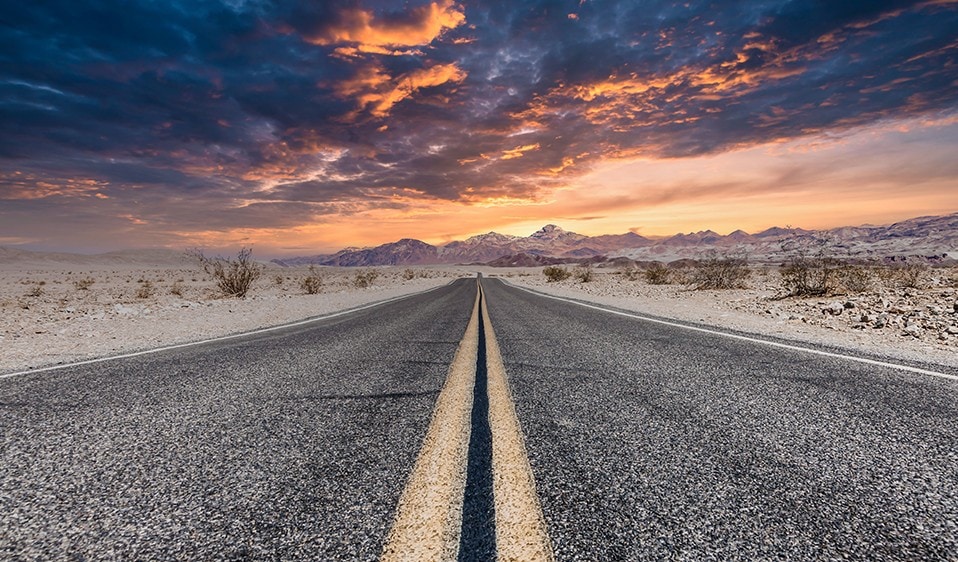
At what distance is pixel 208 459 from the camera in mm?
1941

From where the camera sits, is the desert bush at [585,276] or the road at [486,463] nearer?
the road at [486,463]

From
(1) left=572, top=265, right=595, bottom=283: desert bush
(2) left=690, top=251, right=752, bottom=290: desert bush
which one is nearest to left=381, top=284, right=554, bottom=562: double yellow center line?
(2) left=690, top=251, right=752, bottom=290: desert bush

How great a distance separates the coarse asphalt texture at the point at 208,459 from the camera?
132 centimetres

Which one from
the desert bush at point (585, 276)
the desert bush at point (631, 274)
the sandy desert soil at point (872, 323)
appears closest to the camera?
the sandy desert soil at point (872, 323)

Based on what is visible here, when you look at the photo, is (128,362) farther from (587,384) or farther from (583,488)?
(583,488)

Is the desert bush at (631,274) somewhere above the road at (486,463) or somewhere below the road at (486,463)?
below

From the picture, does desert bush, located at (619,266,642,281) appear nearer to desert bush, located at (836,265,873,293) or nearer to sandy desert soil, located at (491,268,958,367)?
desert bush, located at (836,265,873,293)

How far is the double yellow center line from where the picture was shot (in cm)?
121

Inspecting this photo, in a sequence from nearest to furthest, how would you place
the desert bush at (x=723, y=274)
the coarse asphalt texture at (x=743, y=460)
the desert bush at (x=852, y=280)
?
the coarse asphalt texture at (x=743, y=460) → the desert bush at (x=852, y=280) → the desert bush at (x=723, y=274)

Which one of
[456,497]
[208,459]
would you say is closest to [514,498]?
[456,497]

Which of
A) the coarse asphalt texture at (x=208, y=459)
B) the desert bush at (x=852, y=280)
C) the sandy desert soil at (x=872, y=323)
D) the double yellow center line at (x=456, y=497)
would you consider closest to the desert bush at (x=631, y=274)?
the desert bush at (x=852, y=280)

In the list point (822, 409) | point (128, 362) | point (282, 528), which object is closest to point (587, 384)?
point (822, 409)

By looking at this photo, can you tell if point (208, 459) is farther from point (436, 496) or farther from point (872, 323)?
point (872, 323)

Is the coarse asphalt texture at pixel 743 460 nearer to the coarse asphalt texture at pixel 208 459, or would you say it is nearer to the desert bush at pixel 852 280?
the coarse asphalt texture at pixel 208 459
